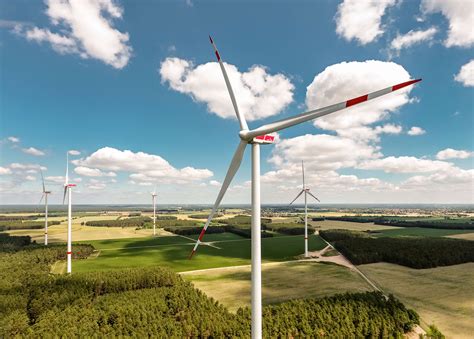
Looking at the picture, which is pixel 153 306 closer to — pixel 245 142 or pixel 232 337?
Answer: pixel 232 337

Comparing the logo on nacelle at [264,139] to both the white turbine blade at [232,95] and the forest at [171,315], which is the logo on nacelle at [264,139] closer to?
the white turbine blade at [232,95]

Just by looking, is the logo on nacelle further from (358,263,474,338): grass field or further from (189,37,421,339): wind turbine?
(358,263,474,338): grass field

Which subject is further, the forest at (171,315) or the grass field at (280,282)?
the grass field at (280,282)

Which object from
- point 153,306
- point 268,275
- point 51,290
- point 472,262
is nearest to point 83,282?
point 51,290

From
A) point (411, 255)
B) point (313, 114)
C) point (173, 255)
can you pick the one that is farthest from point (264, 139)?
point (173, 255)

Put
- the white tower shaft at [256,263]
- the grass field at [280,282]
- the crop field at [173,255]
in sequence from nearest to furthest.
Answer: the white tower shaft at [256,263] → the grass field at [280,282] → the crop field at [173,255]

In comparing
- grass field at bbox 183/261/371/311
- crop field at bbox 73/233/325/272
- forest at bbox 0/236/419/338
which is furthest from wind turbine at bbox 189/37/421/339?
crop field at bbox 73/233/325/272

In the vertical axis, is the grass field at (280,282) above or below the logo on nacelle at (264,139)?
below

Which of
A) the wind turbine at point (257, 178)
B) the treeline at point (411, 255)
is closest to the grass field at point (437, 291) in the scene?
the treeline at point (411, 255)
